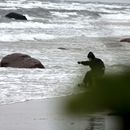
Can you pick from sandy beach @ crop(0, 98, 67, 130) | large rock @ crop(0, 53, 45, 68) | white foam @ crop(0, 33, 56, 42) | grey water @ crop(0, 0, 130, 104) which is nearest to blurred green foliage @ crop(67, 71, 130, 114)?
grey water @ crop(0, 0, 130, 104)

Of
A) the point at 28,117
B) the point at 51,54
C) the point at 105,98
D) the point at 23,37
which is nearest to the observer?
the point at 105,98

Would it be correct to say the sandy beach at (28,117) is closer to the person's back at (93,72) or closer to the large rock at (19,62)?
the person's back at (93,72)

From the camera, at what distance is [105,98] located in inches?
41.5

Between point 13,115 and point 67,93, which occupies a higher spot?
point 67,93

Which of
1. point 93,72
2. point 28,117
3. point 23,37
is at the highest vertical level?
point 93,72

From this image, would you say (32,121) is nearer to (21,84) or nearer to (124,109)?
(21,84)

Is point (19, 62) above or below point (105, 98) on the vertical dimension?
below

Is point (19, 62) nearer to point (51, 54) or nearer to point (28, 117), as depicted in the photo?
point (51, 54)

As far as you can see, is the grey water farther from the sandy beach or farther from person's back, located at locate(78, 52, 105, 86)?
the sandy beach

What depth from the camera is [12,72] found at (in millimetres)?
16969

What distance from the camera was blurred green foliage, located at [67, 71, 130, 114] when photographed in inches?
40.3

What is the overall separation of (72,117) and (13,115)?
9.22 meters

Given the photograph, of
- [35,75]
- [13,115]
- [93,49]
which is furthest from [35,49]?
[13,115]

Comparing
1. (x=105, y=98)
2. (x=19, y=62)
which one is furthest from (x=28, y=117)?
(x=105, y=98)
